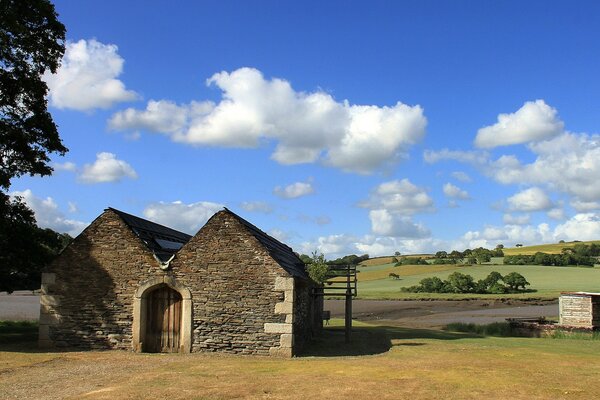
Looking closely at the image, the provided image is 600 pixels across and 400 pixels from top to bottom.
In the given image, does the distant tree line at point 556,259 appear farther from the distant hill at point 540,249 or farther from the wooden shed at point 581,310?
the wooden shed at point 581,310

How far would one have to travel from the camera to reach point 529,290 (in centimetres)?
6512

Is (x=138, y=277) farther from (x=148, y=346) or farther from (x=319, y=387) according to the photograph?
(x=319, y=387)

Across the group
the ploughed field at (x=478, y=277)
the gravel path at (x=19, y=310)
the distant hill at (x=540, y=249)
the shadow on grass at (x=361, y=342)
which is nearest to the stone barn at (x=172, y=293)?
the shadow on grass at (x=361, y=342)

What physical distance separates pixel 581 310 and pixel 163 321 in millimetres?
22848

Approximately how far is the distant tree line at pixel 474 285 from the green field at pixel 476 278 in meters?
2.23

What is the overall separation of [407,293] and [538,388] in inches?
2147

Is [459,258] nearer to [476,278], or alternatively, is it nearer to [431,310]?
[476,278]

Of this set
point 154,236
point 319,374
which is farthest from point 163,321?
point 319,374

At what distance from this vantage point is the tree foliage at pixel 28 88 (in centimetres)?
1994

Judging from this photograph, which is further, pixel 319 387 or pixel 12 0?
pixel 12 0

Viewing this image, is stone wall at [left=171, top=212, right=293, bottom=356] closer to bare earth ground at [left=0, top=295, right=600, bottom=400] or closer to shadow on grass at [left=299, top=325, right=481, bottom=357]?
bare earth ground at [left=0, top=295, right=600, bottom=400]

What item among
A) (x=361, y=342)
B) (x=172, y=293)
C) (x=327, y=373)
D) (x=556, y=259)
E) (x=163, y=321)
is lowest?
(x=361, y=342)

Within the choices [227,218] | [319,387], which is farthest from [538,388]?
[227,218]

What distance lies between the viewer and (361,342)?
22.6 meters
